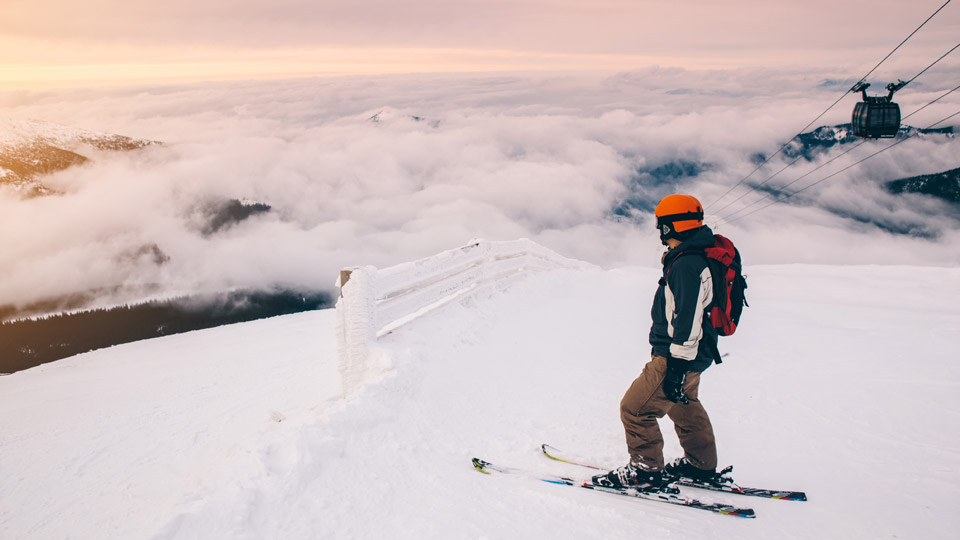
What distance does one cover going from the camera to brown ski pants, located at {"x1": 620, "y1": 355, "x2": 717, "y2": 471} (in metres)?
3.61

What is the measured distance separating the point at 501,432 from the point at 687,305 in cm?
261

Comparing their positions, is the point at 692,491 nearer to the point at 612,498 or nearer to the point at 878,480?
the point at 612,498

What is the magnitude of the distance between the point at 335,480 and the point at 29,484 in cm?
643

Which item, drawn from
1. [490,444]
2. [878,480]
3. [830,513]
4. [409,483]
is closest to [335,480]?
[409,483]

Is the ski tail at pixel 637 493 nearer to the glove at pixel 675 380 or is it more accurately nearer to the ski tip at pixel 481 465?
the ski tip at pixel 481 465

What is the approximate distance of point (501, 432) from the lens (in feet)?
16.4

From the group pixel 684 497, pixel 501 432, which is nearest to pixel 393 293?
pixel 501 432

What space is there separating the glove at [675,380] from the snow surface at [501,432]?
0.90 meters

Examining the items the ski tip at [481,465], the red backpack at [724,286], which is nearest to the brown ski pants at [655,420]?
the red backpack at [724,286]

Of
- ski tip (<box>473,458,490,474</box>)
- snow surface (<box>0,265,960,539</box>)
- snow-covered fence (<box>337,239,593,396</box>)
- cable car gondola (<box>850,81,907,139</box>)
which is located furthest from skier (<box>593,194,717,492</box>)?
cable car gondola (<box>850,81,907,139</box>)

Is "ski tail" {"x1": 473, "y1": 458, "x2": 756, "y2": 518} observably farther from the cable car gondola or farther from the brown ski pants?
Result: the cable car gondola

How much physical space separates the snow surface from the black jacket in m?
1.27

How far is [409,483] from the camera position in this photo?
12.6 ft

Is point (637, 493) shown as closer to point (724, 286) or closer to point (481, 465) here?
point (481, 465)
